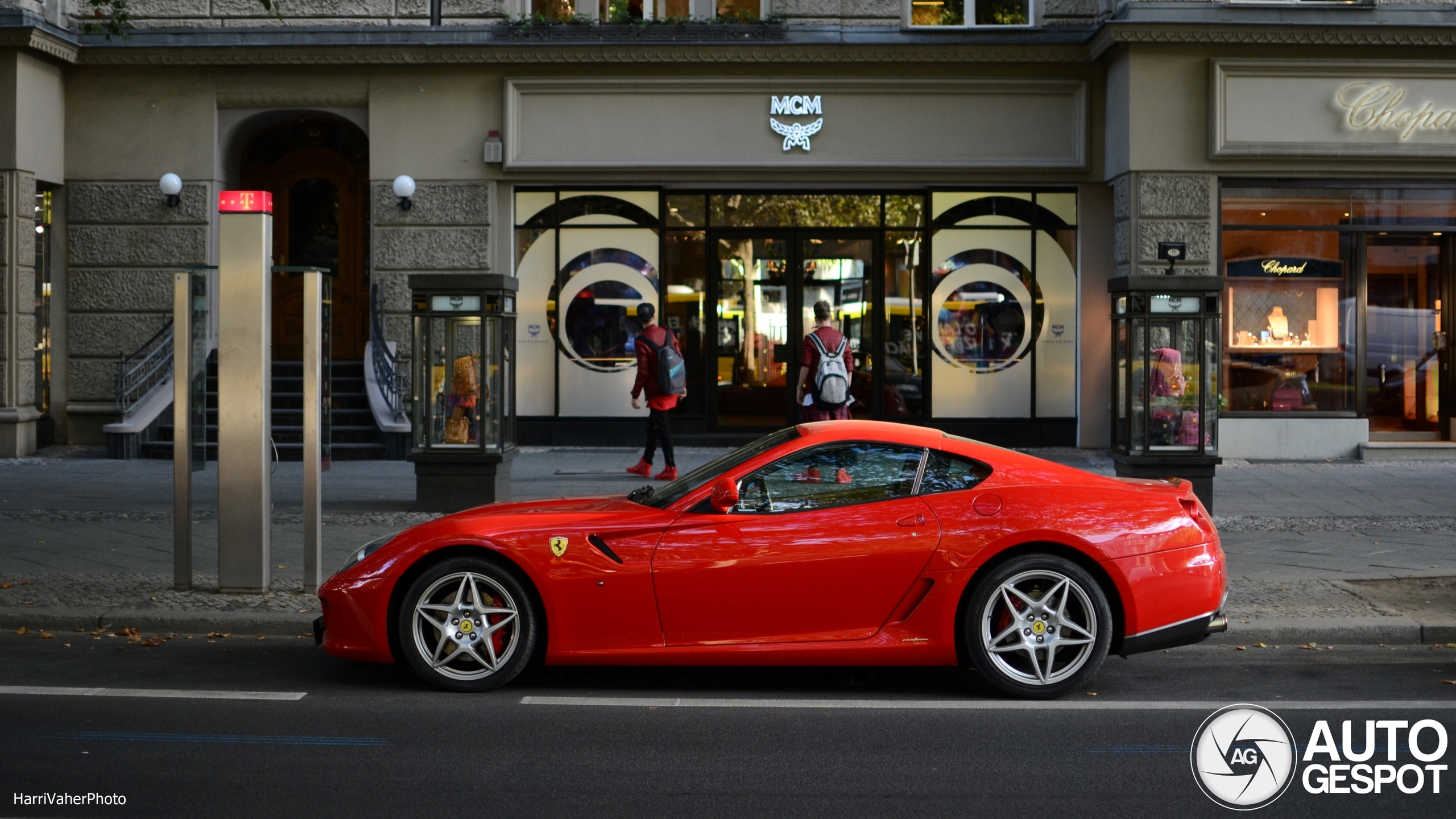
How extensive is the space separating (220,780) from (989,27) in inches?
584

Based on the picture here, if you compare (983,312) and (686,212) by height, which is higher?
(686,212)

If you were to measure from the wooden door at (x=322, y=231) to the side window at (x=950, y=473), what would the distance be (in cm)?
1414

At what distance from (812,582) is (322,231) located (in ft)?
49.7

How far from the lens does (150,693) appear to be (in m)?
6.12

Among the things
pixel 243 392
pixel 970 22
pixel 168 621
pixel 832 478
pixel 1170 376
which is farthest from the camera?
pixel 970 22

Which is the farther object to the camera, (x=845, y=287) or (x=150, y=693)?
(x=845, y=287)

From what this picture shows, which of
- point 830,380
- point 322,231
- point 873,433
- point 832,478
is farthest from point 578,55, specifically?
point 832,478

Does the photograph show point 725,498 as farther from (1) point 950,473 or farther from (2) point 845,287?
(2) point 845,287

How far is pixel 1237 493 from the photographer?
13312mm

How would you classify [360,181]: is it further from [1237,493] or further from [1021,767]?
[1021,767]

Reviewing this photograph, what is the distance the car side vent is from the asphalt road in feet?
2.17

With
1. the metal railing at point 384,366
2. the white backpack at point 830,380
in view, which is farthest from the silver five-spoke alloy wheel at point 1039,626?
the metal railing at point 384,366

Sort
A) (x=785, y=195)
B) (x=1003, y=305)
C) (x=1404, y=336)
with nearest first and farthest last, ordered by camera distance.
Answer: (x=1404, y=336) < (x=1003, y=305) < (x=785, y=195)

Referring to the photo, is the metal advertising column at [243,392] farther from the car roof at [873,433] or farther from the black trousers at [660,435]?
the black trousers at [660,435]
